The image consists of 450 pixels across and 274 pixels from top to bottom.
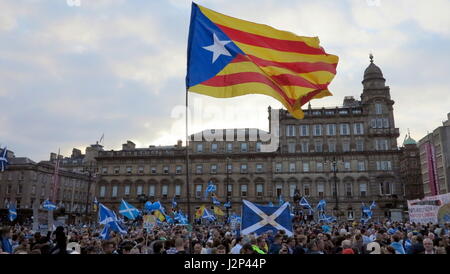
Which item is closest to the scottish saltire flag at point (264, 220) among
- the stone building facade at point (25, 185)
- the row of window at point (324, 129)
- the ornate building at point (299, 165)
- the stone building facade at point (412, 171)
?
the ornate building at point (299, 165)

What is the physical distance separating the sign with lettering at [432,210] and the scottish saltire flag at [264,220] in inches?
613

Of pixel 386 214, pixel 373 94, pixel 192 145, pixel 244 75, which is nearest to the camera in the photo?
pixel 244 75

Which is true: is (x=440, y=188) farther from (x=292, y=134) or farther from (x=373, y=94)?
(x=292, y=134)

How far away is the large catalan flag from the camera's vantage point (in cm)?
981

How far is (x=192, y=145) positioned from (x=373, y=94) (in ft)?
127

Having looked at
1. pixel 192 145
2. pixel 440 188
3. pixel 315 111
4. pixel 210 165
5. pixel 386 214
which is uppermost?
pixel 315 111

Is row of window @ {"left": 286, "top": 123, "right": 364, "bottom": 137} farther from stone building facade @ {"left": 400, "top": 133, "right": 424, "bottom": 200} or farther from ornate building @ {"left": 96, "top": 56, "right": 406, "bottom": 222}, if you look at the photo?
stone building facade @ {"left": 400, "top": 133, "right": 424, "bottom": 200}

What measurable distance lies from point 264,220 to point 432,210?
58.1 feet

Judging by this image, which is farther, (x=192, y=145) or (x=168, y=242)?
(x=192, y=145)

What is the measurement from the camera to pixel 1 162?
104 ft

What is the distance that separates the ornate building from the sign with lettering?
124 feet

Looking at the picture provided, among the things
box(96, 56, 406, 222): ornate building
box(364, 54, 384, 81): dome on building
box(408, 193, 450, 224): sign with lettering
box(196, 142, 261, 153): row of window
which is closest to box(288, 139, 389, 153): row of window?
box(96, 56, 406, 222): ornate building
